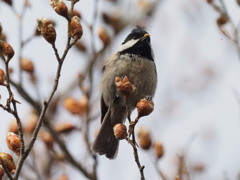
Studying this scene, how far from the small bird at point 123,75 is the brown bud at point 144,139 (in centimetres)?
68

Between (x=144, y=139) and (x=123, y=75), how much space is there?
1.02 metres

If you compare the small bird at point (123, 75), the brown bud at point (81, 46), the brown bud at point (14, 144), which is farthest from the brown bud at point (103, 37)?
the brown bud at point (14, 144)

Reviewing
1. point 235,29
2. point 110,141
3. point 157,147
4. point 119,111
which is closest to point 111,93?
point 119,111

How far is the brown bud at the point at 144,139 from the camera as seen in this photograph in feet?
9.91

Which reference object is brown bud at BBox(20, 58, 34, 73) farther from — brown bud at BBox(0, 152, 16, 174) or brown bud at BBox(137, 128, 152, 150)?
brown bud at BBox(0, 152, 16, 174)

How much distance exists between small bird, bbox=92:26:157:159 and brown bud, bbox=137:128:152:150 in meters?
0.68

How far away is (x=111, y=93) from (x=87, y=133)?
473mm

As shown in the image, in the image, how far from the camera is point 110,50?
5.70m

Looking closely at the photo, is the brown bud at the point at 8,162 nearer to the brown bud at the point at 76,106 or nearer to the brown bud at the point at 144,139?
the brown bud at the point at 144,139

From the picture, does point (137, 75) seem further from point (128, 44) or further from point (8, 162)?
point (8, 162)

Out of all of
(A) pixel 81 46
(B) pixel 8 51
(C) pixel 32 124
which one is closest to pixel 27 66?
(C) pixel 32 124

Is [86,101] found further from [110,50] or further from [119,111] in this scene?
[110,50]

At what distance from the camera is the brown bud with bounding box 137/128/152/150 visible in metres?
3.02

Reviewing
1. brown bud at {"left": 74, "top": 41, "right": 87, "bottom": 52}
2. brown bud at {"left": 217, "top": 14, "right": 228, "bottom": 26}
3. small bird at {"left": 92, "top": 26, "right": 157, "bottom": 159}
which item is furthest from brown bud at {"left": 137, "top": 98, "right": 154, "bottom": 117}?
brown bud at {"left": 74, "top": 41, "right": 87, "bottom": 52}
